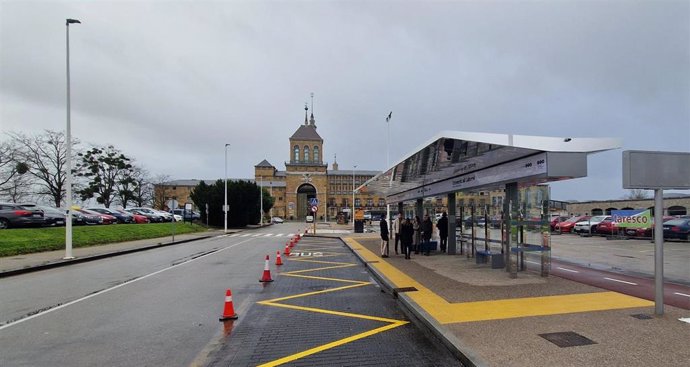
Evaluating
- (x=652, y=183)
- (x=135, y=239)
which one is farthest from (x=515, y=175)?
(x=135, y=239)

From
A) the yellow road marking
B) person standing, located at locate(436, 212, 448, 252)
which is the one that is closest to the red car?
person standing, located at locate(436, 212, 448, 252)

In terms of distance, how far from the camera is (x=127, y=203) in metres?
66.1

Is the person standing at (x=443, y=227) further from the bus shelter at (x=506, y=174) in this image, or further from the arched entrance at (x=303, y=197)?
the arched entrance at (x=303, y=197)

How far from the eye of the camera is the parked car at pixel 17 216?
22.2 metres

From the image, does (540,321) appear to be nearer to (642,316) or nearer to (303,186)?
(642,316)

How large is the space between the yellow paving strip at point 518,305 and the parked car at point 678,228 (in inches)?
749

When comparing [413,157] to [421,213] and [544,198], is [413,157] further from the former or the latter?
[421,213]

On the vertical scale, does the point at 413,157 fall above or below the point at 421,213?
above

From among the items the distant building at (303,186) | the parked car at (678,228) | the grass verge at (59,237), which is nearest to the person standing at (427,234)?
the parked car at (678,228)

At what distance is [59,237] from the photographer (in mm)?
21156

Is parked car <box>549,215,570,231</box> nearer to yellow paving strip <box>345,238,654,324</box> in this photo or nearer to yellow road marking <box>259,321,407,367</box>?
yellow paving strip <box>345,238,654,324</box>

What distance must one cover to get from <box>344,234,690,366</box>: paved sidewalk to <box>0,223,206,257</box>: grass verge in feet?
56.7

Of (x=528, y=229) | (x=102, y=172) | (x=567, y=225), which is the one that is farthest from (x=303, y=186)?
(x=528, y=229)

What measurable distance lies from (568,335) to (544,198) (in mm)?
7023
